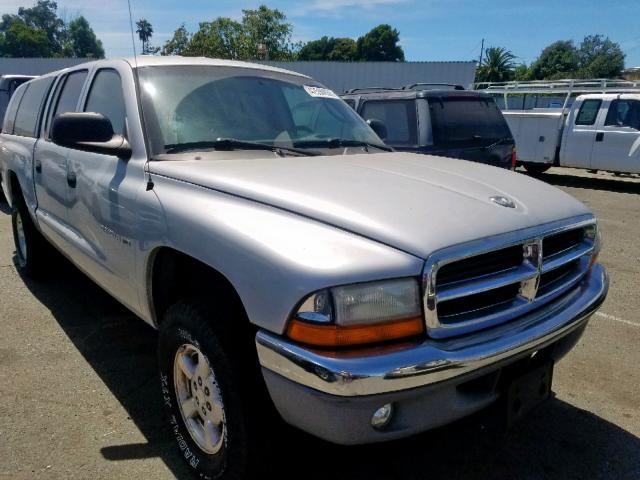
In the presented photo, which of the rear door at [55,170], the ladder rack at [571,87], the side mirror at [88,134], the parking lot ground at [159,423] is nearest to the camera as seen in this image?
the parking lot ground at [159,423]

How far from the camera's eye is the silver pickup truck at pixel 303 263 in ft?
5.72

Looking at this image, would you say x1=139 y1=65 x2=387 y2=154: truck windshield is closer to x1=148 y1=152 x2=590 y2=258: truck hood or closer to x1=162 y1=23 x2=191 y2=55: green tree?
x1=148 y1=152 x2=590 y2=258: truck hood

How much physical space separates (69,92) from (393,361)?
3362 millimetres

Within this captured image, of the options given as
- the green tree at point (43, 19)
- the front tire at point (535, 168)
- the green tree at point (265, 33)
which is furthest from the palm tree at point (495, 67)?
the green tree at point (43, 19)

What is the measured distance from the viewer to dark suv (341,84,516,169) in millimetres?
6332

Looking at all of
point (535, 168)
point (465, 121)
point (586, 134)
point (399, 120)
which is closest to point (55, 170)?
point (399, 120)

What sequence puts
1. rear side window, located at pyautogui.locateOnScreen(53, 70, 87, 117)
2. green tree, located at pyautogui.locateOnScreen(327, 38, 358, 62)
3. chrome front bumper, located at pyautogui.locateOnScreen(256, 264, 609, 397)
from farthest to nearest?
green tree, located at pyautogui.locateOnScreen(327, 38, 358, 62), rear side window, located at pyautogui.locateOnScreen(53, 70, 87, 117), chrome front bumper, located at pyautogui.locateOnScreen(256, 264, 609, 397)

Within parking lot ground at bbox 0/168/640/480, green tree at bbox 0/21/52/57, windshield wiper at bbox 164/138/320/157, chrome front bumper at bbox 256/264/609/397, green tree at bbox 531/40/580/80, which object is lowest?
parking lot ground at bbox 0/168/640/480

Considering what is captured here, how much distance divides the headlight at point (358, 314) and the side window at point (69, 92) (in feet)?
9.24

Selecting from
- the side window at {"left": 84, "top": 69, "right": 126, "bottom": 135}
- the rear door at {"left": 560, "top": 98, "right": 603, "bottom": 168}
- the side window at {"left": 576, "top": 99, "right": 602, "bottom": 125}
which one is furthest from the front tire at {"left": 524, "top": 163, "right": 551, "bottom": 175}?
the side window at {"left": 84, "top": 69, "right": 126, "bottom": 135}

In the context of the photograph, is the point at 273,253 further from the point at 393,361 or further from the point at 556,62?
the point at 556,62

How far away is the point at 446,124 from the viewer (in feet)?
21.1

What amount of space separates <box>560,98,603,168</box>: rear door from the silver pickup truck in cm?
1012

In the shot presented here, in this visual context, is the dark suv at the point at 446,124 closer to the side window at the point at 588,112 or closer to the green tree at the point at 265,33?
the side window at the point at 588,112
